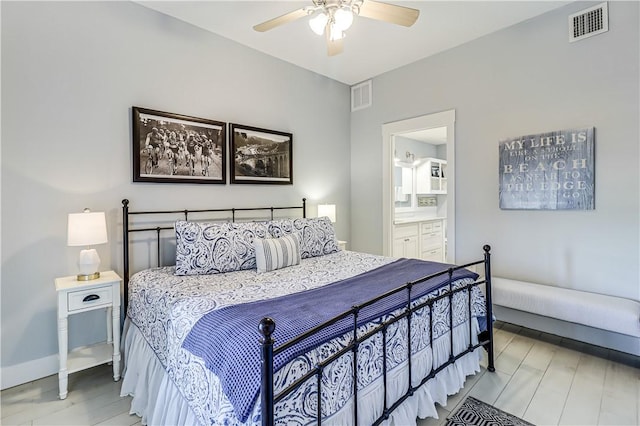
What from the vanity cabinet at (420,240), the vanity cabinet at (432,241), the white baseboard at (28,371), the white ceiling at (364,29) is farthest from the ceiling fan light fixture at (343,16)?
the vanity cabinet at (432,241)

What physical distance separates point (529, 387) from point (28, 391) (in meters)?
3.47

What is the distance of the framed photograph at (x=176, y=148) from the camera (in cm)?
277

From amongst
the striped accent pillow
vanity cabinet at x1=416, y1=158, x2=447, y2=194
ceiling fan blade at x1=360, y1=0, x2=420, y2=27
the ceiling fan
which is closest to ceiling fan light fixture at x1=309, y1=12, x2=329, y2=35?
the ceiling fan

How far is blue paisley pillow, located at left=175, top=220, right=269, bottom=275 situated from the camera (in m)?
2.46

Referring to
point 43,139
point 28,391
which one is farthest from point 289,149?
point 28,391

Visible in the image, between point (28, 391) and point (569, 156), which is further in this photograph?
point (569, 156)

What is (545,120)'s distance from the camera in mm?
3020

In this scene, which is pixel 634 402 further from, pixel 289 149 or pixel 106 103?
pixel 106 103

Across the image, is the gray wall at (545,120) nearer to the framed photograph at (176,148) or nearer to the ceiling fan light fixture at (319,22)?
the ceiling fan light fixture at (319,22)

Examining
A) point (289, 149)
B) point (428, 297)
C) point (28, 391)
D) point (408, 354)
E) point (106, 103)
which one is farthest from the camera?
point (289, 149)

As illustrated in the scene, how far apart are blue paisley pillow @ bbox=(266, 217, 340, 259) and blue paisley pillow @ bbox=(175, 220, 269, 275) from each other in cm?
37

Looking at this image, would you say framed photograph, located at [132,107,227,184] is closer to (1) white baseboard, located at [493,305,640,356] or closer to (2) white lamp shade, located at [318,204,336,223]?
(2) white lamp shade, located at [318,204,336,223]

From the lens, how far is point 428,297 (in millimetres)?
1984

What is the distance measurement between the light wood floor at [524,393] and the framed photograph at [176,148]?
1.65 metres
